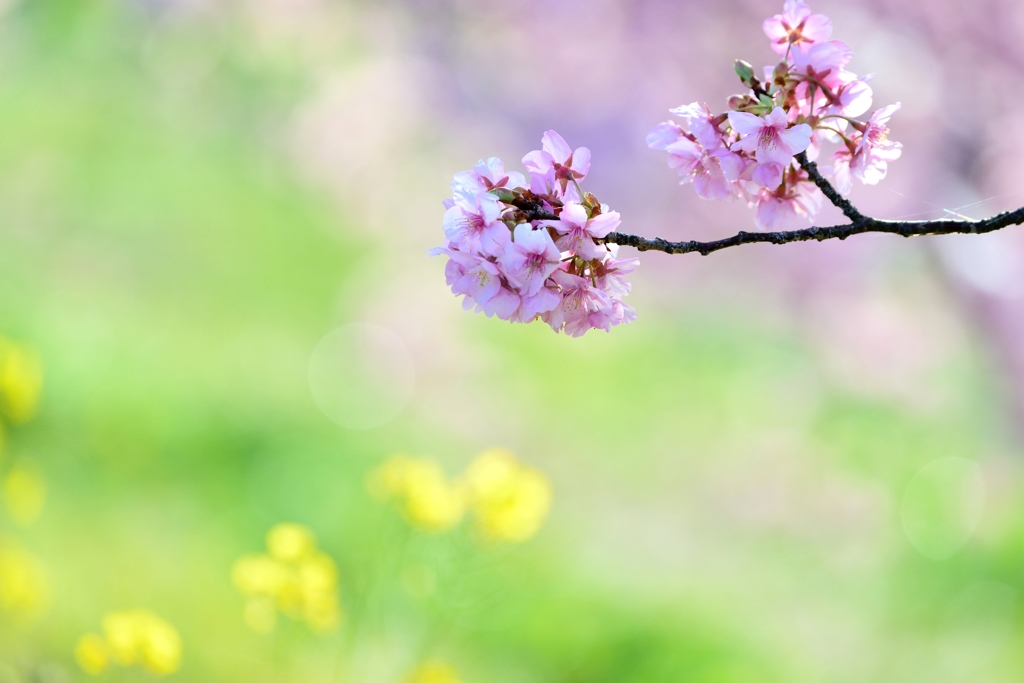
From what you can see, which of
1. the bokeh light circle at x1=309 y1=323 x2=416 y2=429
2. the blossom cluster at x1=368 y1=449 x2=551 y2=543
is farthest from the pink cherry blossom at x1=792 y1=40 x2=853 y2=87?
the bokeh light circle at x1=309 y1=323 x2=416 y2=429

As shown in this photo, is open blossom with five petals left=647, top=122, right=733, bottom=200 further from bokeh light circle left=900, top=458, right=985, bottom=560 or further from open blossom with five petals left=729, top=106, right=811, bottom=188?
bokeh light circle left=900, top=458, right=985, bottom=560

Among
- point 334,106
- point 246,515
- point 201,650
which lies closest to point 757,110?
point 201,650

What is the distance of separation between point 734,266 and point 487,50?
142cm

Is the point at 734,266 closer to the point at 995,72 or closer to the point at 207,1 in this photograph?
the point at 995,72

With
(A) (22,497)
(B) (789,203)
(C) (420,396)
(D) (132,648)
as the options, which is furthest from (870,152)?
(C) (420,396)

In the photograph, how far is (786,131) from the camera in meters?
0.57

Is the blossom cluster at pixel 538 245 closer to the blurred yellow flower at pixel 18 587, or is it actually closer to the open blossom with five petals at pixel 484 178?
the open blossom with five petals at pixel 484 178

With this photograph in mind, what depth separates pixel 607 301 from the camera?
0.58 m

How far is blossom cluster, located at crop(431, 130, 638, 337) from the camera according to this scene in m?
0.55

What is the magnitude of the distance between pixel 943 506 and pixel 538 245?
8.94 ft

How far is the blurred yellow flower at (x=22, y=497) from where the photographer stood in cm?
156

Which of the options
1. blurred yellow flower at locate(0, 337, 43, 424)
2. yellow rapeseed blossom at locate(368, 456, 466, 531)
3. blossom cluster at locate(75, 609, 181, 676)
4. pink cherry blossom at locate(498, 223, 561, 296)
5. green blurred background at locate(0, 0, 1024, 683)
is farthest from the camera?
green blurred background at locate(0, 0, 1024, 683)

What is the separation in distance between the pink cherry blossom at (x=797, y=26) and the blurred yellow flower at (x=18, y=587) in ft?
4.65

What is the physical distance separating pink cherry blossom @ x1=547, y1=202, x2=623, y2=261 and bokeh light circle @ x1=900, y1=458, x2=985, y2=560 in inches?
97.2
